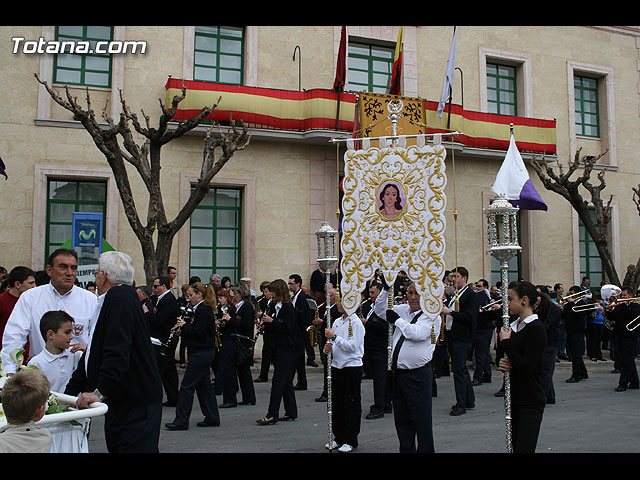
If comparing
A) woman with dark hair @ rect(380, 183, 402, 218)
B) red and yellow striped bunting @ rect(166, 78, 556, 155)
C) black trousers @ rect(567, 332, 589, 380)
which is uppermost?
red and yellow striped bunting @ rect(166, 78, 556, 155)

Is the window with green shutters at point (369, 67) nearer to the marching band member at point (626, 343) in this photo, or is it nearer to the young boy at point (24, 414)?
the marching band member at point (626, 343)

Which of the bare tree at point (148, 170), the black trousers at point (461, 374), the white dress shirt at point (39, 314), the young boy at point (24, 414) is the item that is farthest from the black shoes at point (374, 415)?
the young boy at point (24, 414)

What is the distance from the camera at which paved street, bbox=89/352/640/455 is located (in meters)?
7.57

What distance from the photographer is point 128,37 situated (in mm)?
16453

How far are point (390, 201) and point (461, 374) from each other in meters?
3.78

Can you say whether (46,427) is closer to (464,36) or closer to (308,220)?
(308,220)

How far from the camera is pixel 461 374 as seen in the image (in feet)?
32.4

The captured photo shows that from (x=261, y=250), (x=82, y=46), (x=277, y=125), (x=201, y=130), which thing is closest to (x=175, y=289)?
(x=261, y=250)

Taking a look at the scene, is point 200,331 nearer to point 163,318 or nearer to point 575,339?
point 163,318

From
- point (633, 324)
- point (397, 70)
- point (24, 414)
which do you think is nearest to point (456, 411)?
point (633, 324)

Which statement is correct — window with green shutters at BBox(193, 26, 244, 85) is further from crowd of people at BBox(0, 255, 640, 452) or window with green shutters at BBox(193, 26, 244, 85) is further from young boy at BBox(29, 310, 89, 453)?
young boy at BBox(29, 310, 89, 453)

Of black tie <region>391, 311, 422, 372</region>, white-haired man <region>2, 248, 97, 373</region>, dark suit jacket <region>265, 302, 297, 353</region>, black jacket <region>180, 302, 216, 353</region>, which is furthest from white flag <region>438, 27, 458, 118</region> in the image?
white-haired man <region>2, 248, 97, 373</region>

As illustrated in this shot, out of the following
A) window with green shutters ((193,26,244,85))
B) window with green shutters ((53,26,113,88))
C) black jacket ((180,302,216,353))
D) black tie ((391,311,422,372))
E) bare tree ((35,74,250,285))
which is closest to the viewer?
black tie ((391,311,422,372))

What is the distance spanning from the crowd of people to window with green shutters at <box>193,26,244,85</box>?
736 centimetres
